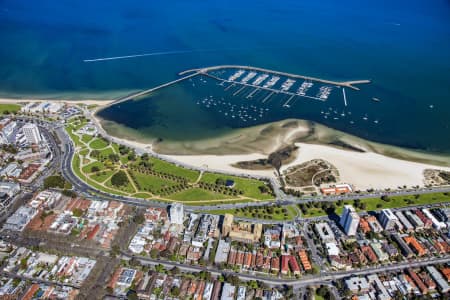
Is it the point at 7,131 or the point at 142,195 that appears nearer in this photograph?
the point at 142,195

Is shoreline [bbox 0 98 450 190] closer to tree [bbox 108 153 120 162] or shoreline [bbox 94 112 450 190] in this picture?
shoreline [bbox 94 112 450 190]

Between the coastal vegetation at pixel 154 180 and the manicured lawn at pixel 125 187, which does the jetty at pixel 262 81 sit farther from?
the manicured lawn at pixel 125 187

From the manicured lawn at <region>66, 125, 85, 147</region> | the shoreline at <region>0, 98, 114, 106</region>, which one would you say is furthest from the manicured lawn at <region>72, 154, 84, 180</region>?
the shoreline at <region>0, 98, 114, 106</region>

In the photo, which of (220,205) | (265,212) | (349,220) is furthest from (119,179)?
(349,220)

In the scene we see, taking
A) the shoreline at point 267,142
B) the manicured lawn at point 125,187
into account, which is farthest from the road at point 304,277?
the shoreline at point 267,142

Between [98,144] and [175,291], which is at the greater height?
[98,144]

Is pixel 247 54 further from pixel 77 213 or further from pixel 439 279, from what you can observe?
pixel 439 279

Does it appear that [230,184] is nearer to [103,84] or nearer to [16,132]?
[16,132]
